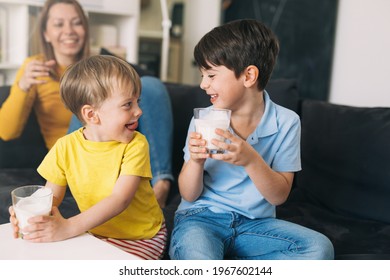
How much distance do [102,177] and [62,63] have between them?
0.78 meters

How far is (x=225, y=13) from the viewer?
2.61 meters

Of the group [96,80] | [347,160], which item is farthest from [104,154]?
[347,160]

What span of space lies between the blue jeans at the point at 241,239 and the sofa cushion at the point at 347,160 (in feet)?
1.42

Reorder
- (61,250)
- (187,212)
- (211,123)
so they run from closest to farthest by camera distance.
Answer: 1. (61,250)
2. (211,123)
3. (187,212)

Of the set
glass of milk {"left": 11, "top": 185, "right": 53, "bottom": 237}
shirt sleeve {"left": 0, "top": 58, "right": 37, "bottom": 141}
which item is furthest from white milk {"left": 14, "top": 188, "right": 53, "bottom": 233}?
shirt sleeve {"left": 0, "top": 58, "right": 37, "bottom": 141}

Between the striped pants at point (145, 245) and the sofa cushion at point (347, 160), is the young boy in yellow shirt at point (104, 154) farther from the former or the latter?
the sofa cushion at point (347, 160)

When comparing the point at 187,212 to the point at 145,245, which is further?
the point at 187,212

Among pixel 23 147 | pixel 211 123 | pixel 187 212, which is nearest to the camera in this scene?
pixel 211 123

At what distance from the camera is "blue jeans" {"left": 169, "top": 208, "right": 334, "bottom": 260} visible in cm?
95

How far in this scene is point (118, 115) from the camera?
913 mm

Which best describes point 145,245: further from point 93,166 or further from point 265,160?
point 265,160

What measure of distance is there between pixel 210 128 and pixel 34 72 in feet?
2.92

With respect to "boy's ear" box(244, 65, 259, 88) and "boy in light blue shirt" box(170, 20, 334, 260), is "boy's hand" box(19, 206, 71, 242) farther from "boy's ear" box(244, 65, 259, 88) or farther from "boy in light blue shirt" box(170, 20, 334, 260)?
"boy's ear" box(244, 65, 259, 88)

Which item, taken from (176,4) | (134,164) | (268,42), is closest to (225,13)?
(176,4)
